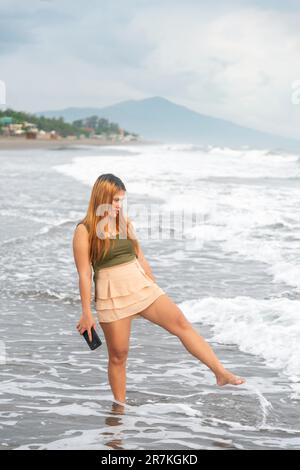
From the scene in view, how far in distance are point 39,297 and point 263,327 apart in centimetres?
327

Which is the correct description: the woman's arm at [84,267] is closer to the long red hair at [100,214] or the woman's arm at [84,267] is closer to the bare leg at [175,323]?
the long red hair at [100,214]

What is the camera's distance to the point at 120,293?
17.7 ft

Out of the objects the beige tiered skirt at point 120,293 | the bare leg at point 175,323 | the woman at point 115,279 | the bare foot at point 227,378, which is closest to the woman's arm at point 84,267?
the woman at point 115,279

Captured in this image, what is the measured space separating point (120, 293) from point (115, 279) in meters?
0.11

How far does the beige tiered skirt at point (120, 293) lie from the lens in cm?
540

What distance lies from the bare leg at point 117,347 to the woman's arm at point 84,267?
0.62 ft

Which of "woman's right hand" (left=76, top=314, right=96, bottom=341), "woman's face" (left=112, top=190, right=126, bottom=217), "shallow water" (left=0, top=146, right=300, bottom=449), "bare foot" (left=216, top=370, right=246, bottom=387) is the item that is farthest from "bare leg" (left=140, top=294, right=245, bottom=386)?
"woman's face" (left=112, top=190, right=126, bottom=217)

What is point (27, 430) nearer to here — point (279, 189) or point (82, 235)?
point (82, 235)

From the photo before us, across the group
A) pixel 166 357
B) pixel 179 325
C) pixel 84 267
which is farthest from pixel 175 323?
pixel 166 357

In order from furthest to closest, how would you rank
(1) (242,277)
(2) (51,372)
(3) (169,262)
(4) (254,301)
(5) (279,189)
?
1. (5) (279,189)
2. (3) (169,262)
3. (1) (242,277)
4. (4) (254,301)
5. (2) (51,372)

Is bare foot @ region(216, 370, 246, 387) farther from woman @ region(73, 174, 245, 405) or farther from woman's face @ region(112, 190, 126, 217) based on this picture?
woman's face @ region(112, 190, 126, 217)

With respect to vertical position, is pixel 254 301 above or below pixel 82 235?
below

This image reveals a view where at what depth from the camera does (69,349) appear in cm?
750
